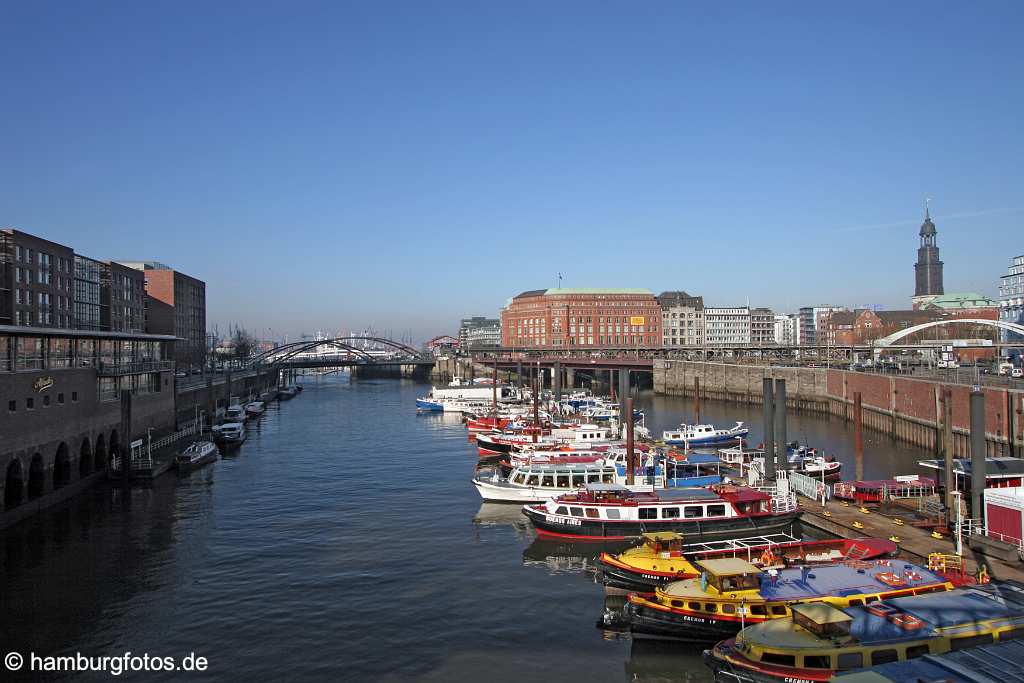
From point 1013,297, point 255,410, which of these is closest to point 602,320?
point 1013,297

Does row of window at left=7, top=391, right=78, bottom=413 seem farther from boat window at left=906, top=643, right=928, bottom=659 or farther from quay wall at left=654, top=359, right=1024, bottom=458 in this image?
quay wall at left=654, top=359, right=1024, bottom=458

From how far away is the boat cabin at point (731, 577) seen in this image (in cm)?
2164

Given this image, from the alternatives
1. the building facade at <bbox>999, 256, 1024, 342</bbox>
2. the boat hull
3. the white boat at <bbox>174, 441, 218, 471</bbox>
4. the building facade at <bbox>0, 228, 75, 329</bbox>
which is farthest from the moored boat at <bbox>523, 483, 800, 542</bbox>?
the building facade at <bbox>999, 256, 1024, 342</bbox>

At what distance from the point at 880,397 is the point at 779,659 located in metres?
63.0

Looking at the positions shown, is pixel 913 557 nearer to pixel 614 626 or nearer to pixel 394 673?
pixel 614 626

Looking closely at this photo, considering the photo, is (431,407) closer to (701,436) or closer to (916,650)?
(701,436)

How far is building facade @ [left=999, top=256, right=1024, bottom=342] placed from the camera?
5256 inches

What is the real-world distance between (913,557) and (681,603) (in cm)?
1004

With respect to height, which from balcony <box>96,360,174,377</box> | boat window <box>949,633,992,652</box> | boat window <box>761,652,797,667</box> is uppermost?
balcony <box>96,360,174,377</box>

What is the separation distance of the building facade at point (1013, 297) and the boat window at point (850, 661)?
139 m

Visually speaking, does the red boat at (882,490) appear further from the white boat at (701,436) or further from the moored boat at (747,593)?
the white boat at (701,436)

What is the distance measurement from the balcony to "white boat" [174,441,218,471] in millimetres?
6777

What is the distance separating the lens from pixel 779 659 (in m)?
17.5

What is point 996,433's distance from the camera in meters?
51.9
